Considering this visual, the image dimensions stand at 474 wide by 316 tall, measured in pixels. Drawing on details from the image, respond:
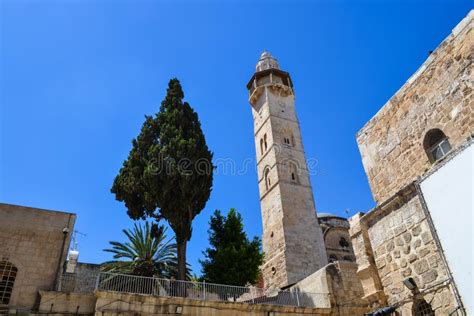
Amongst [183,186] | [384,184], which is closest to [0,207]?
[183,186]

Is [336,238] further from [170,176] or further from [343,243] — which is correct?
[170,176]

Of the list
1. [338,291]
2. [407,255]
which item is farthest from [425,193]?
[338,291]

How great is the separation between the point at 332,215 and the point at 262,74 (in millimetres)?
13838

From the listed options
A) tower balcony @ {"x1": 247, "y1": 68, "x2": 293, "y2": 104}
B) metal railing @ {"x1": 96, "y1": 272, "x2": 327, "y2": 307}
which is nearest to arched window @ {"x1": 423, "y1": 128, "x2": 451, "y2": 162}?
metal railing @ {"x1": 96, "y1": 272, "x2": 327, "y2": 307}

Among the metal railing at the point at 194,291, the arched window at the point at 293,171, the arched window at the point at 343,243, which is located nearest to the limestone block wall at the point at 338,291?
the metal railing at the point at 194,291

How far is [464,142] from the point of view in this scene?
563 centimetres

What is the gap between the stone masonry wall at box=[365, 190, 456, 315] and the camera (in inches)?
222

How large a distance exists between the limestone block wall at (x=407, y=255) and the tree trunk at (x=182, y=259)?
326 inches

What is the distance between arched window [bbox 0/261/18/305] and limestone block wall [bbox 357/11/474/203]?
32.3 feet

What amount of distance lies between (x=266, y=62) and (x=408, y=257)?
2753 centimetres

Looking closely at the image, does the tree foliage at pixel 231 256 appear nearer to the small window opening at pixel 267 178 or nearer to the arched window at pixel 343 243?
the small window opening at pixel 267 178

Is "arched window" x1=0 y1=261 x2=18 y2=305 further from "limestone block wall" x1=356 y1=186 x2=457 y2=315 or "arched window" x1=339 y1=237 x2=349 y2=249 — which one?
"arched window" x1=339 y1=237 x2=349 y2=249

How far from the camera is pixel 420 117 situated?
705 centimetres

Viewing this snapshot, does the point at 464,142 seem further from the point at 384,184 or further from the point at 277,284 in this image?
the point at 277,284
